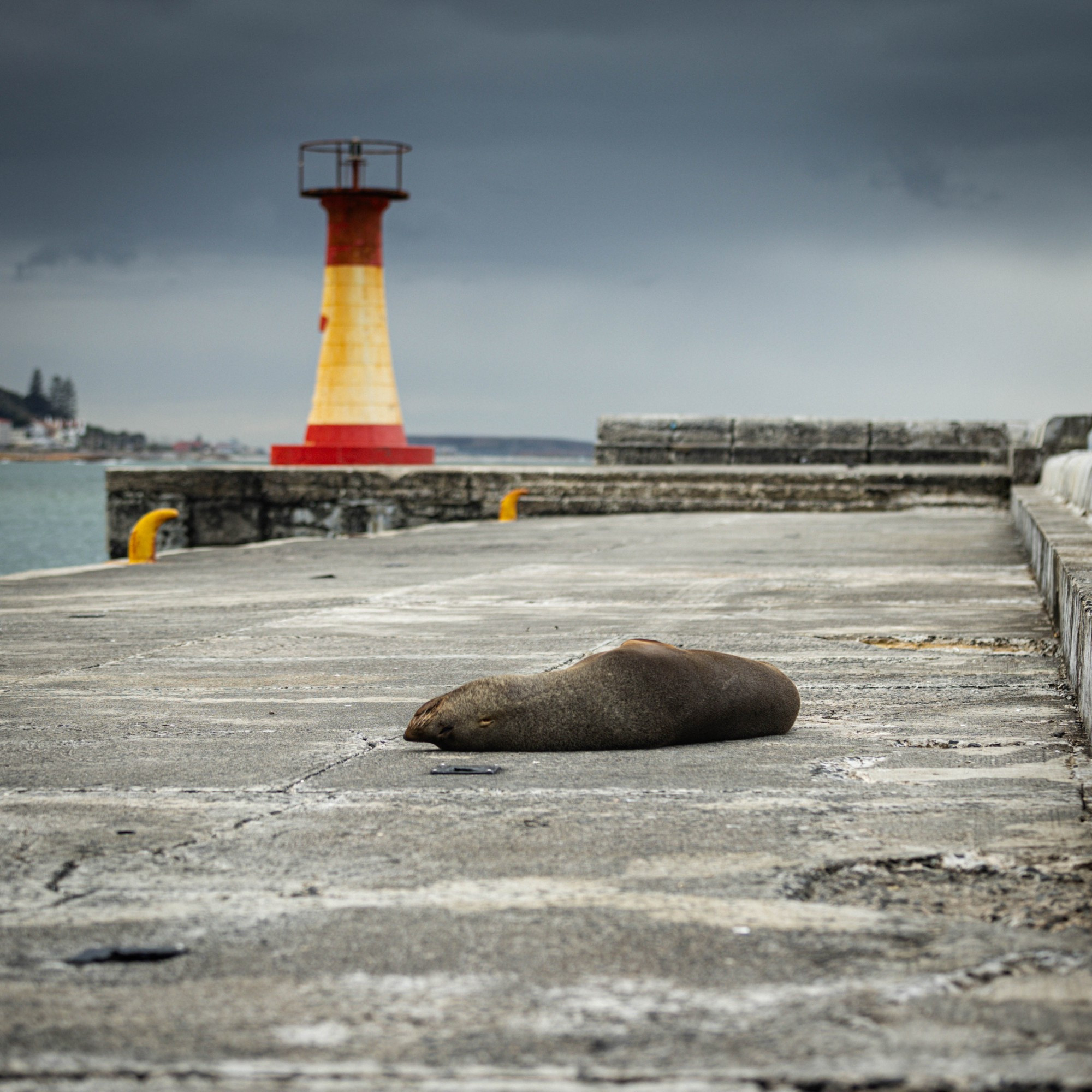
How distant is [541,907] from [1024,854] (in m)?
0.87

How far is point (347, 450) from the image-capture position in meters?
21.4

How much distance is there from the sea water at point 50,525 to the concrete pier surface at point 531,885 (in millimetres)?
28855

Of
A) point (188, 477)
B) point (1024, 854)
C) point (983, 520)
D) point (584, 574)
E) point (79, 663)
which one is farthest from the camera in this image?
point (188, 477)

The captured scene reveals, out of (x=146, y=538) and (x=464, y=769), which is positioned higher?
(x=146, y=538)

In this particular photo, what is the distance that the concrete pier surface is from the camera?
1.56 metres

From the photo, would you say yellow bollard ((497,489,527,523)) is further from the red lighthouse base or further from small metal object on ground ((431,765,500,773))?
small metal object on ground ((431,765,500,773))

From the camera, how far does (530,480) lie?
51.5 ft

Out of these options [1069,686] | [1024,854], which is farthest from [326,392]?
[1024,854]

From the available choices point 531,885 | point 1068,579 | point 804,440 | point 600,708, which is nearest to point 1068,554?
point 1068,579

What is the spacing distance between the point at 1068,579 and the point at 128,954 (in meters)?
3.31

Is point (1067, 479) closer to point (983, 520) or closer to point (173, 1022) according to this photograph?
point (983, 520)

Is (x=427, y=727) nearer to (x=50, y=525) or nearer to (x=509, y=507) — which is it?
(x=509, y=507)

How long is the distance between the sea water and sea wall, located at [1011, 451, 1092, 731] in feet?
83.3

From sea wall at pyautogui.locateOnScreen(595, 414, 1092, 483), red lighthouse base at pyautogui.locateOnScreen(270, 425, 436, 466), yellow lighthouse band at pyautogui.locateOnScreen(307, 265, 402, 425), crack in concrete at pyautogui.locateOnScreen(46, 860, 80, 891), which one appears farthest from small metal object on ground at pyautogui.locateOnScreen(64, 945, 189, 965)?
yellow lighthouse band at pyautogui.locateOnScreen(307, 265, 402, 425)
